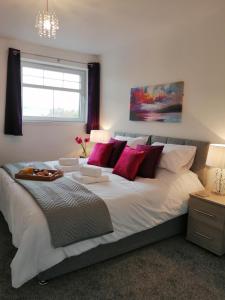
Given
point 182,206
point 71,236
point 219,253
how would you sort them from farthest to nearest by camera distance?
point 182,206, point 219,253, point 71,236

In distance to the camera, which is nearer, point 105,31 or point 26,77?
point 105,31

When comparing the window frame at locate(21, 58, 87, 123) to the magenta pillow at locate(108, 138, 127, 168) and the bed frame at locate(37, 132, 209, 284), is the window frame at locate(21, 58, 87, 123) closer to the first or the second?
the magenta pillow at locate(108, 138, 127, 168)

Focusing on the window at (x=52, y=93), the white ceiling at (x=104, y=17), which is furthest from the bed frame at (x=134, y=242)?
the window at (x=52, y=93)

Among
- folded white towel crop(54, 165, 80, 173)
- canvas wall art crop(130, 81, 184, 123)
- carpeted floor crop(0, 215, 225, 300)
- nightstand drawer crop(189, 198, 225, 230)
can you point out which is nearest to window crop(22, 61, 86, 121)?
canvas wall art crop(130, 81, 184, 123)

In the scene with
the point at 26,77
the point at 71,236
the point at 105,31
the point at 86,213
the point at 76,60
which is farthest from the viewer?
the point at 76,60

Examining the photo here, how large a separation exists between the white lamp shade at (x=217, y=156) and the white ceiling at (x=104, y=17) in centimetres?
151

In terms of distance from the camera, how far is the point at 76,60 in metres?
4.51

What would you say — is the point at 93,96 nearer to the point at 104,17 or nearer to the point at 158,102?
the point at 158,102

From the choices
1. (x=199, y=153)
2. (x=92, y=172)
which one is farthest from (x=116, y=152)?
(x=199, y=153)

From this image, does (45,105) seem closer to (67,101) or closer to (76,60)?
(67,101)

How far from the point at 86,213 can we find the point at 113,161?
1.56 meters

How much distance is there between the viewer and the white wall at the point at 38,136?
3.87 m

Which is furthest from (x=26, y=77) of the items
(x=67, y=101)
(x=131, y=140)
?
(x=131, y=140)

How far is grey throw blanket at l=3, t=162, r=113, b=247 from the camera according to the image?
5.98ft
